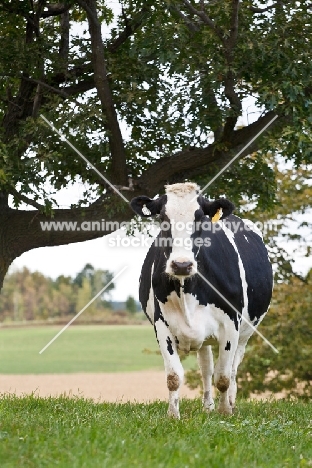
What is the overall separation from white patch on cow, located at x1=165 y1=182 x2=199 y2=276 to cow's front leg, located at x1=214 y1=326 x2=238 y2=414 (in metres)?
1.70

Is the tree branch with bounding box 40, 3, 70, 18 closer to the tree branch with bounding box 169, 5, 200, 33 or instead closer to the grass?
the tree branch with bounding box 169, 5, 200, 33

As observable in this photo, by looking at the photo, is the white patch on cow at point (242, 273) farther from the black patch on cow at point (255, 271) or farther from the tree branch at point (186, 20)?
the tree branch at point (186, 20)

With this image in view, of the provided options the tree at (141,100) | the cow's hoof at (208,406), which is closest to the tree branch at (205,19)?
the tree at (141,100)

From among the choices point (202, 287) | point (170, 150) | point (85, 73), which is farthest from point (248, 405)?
point (85, 73)

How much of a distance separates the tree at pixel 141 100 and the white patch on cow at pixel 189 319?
4084 millimetres

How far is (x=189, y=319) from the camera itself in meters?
9.60

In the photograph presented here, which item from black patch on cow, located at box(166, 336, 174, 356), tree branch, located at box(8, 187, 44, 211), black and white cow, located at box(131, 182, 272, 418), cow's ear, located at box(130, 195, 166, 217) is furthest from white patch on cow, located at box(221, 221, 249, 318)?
tree branch, located at box(8, 187, 44, 211)

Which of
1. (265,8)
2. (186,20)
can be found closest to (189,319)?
(186,20)

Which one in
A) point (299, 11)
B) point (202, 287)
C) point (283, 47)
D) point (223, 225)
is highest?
point (299, 11)

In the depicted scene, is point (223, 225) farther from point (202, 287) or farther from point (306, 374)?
point (306, 374)

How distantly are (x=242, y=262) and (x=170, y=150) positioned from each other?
215 inches

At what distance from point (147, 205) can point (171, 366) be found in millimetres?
1980

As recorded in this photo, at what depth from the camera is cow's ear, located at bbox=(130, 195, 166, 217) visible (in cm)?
951

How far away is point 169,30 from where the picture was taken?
1313 centimetres
